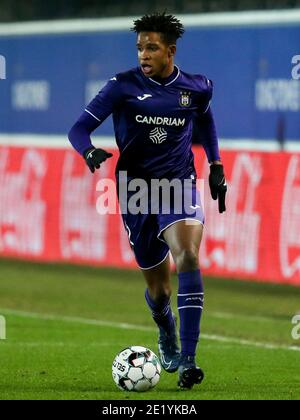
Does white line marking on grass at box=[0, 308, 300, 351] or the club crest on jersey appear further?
white line marking on grass at box=[0, 308, 300, 351]

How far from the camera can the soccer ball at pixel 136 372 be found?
9.62 metres

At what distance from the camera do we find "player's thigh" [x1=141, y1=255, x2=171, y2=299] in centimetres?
1050

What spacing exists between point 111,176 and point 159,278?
949 cm

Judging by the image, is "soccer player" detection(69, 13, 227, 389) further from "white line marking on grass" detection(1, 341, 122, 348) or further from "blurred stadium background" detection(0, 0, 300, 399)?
"white line marking on grass" detection(1, 341, 122, 348)

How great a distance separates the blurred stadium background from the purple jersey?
1581 millimetres

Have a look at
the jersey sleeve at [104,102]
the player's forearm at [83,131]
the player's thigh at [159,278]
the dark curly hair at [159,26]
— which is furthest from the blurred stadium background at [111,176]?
the dark curly hair at [159,26]

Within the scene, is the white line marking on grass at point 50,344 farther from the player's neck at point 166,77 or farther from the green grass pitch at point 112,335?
the player's neck at point 166,77

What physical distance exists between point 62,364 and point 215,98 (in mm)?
13550

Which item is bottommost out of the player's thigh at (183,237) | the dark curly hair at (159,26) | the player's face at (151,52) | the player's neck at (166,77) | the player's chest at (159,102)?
the player's thigh at (183,237)

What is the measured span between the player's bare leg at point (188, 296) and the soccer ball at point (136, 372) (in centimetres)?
19

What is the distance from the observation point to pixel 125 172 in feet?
33.8

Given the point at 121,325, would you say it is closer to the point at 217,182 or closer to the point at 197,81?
the point at 217,182

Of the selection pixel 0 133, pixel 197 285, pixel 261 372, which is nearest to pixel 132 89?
pixel 197 285

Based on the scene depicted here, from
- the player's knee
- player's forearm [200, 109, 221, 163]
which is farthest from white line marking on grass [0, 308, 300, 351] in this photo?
the player's knee
